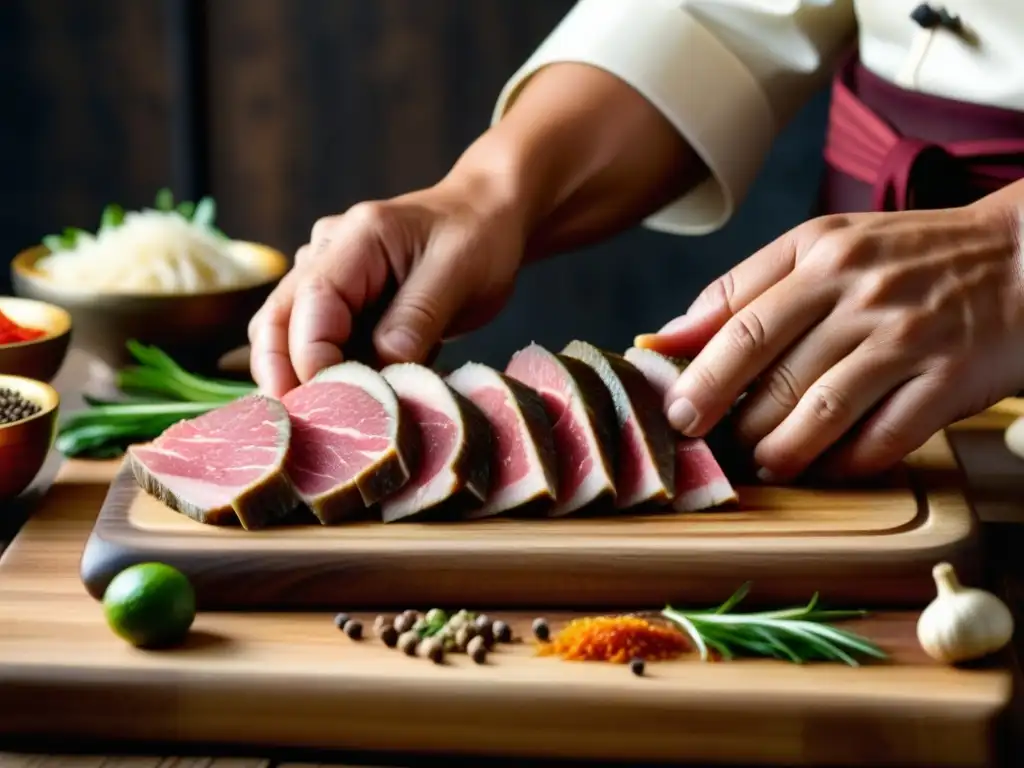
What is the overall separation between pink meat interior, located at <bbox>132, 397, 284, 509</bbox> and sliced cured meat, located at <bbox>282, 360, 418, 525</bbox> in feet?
0.14

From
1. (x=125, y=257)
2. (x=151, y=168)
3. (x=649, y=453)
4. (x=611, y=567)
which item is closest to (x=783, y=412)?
(x=649, y=453)

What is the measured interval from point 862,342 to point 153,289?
4.44 ft

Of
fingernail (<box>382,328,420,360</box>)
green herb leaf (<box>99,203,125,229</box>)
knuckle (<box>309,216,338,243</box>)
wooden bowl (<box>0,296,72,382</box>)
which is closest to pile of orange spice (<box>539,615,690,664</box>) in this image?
fingernail (<box>382,328,420,360</box>)

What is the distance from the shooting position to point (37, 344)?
2270mm

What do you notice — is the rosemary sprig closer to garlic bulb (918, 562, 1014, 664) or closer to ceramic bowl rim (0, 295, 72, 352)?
garlic bulb (918, 562, 1014, 664)

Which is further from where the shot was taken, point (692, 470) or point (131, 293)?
point (131, 293)

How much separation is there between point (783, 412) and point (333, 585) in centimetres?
64

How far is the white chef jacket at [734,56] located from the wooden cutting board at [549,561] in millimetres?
1002

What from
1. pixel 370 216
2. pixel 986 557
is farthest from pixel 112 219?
pixel 986 557

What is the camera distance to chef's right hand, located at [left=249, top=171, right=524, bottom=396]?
210 cm

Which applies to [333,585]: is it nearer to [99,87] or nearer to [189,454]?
[189,454]

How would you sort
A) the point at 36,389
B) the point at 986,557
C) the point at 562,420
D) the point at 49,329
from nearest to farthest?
the point at 986,557
the point at 562,420
the point at 36,389
the point at 49,329

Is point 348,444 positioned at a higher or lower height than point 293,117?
higher

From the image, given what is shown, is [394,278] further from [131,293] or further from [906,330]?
[906,330]
